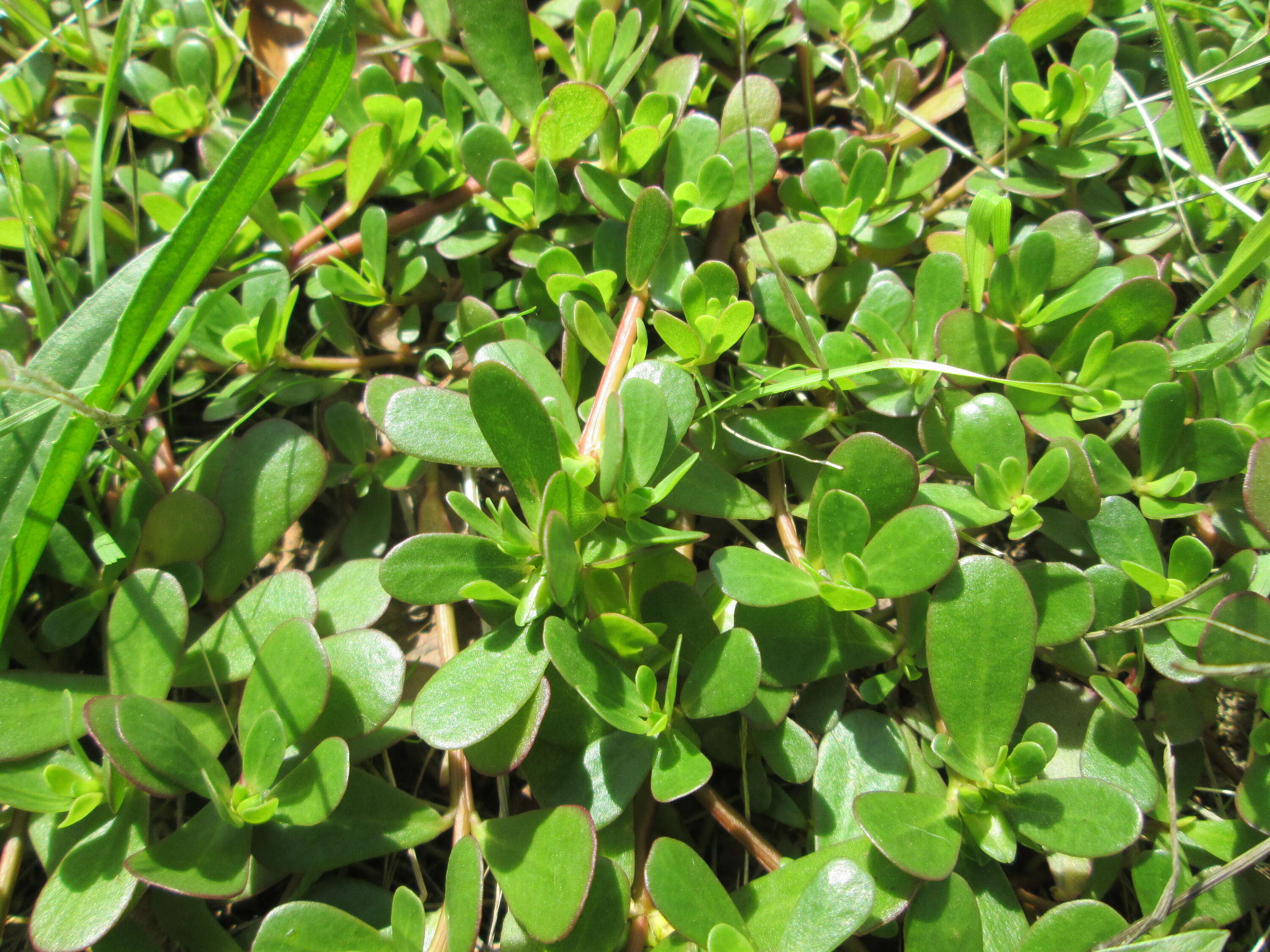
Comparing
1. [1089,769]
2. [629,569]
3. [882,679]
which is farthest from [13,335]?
[1089,769]

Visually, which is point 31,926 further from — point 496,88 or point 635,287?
point 496,88

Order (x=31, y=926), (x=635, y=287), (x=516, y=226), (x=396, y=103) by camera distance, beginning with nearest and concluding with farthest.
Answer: (x=31, y=926), (x=635, y=287), (x=396, y=103), (x=516, y=226)

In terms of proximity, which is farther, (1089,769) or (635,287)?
(635,287)

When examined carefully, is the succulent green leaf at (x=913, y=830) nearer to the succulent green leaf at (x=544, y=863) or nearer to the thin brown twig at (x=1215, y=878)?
the thin brown twig at (x=1215, y=878)

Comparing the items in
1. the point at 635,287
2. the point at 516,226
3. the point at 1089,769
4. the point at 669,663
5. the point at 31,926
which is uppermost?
the point at 516,226

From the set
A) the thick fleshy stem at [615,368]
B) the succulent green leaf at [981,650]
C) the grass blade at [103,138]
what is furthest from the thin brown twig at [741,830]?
the grass blade at [103,138]

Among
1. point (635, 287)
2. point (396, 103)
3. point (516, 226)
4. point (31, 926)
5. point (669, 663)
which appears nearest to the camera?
point (31, 926)

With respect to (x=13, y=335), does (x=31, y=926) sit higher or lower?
lower

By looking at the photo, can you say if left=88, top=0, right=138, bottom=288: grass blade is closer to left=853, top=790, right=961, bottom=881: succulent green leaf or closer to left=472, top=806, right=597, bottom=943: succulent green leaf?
left=472, top=806, right=597, bottom=943: succulent green leaf
